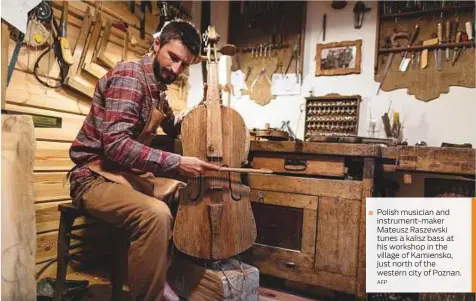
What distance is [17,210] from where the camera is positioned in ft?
4.44

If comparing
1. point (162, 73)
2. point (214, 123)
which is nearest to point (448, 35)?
point (214, 123)

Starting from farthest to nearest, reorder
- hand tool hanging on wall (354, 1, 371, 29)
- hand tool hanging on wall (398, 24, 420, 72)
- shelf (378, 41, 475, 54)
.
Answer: hand tool hanging on wall (354, 1, 371, 29) < hand tool hanging on wall (398, 24, 420, 72) < shelf (378, 41, 475, 54)

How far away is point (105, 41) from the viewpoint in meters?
2.49

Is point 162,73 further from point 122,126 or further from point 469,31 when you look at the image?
point 469,31

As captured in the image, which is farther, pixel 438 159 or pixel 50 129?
pixel 50 129

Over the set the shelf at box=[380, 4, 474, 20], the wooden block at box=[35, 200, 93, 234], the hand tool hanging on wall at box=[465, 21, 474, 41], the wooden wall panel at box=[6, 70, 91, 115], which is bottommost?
the wooden block at box=[35, 200, 93, 234]

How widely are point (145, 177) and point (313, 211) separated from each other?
93cm

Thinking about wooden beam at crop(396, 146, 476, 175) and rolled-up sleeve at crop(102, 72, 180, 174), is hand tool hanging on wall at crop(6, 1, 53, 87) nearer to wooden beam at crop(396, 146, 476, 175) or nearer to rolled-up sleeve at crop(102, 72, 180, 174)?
rolled-up sleeve at crop(102, 72, 180, 174)

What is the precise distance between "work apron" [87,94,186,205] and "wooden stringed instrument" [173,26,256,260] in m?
0.17

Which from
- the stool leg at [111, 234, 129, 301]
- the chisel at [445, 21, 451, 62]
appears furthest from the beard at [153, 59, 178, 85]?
the chisel at [445, 21, 451, 62]

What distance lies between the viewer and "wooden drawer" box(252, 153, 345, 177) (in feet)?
6.38

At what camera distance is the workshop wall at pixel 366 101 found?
2.33 metres

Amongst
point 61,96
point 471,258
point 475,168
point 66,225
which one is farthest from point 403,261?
point 61,96

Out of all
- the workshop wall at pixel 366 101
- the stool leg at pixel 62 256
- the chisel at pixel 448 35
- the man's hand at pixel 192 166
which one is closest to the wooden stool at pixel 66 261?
the stool leg at pixel 62 256
